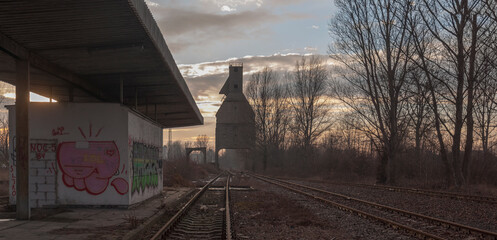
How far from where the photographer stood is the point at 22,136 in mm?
11562

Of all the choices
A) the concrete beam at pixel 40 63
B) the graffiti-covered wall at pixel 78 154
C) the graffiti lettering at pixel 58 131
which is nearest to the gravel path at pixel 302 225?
the graffiti-covered wall at pixel 78 154

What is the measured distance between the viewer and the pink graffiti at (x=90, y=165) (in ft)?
48.5

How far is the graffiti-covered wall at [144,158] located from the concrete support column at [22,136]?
417 centimetres

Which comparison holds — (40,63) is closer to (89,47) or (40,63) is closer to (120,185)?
(89,47)

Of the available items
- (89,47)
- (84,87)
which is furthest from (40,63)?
(84,87)

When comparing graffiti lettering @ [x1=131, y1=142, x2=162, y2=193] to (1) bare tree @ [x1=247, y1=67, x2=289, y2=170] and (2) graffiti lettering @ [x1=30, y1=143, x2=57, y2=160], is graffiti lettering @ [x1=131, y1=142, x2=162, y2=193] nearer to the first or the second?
(2) graffiti lettering @ [x1=30, y1=143, x2=57, y2=160]

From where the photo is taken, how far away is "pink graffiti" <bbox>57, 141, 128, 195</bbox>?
14797 millimetres

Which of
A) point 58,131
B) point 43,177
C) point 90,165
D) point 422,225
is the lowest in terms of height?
point 422,225

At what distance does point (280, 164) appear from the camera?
62.6m

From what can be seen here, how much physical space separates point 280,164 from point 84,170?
48858mm

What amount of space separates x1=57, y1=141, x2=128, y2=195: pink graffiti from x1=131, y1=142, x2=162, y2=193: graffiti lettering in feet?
3.58

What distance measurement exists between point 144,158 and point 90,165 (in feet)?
12.6

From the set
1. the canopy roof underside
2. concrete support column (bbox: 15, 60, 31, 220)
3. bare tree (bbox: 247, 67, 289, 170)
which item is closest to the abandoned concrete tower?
bare tree (bbox: 247, 67, 289, 170)

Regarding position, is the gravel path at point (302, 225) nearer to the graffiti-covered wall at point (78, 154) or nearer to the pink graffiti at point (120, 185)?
the pink graffiti at point (120, 185)
